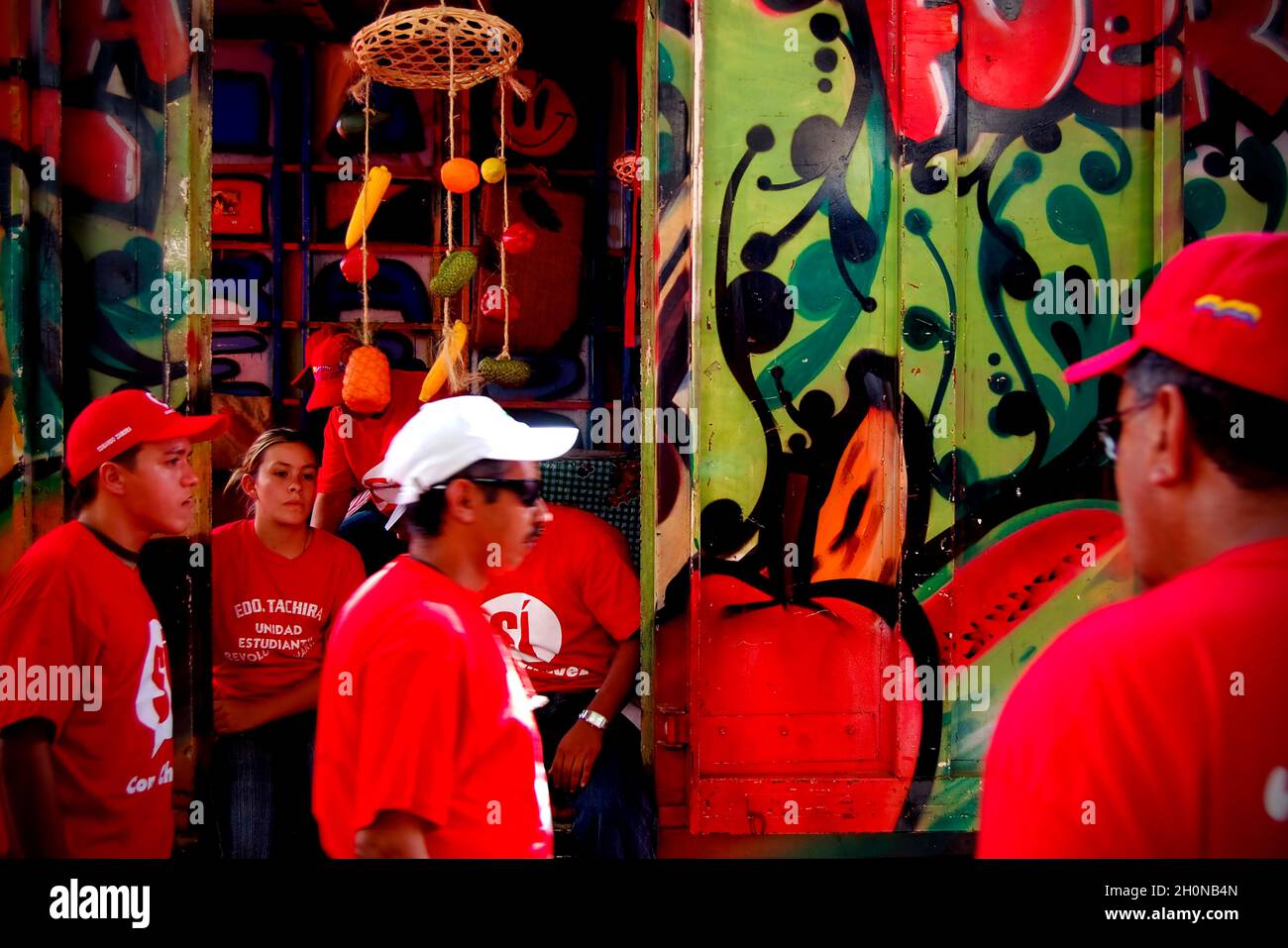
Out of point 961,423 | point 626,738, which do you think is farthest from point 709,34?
point 626,738

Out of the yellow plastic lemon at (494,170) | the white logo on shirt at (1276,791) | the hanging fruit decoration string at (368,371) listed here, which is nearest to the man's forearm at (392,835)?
the white logo on shirt at (1276,791)

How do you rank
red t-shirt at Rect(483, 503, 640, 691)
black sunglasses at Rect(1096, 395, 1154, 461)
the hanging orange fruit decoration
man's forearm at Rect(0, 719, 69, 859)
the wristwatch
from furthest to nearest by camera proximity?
the hanging orange fruit decoration < red t-shirt at Rect(483, 503, 640, 691) < the wristwatch < man's forearm at Rect(0, 719, 69, 859) < black sunglasses at Rect(1096, 395, 1154, 461)

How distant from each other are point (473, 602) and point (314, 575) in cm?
189

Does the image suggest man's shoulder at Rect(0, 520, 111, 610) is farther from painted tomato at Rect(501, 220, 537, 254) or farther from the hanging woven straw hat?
painted tomato at Rect(501, 220, 537, 254)

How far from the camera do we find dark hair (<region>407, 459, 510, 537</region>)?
236cm

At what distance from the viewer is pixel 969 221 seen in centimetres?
367

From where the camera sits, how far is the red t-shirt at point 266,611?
376cm

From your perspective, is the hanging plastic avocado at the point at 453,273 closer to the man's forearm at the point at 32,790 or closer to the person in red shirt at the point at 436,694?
the person in red shirt at the point at 436,694

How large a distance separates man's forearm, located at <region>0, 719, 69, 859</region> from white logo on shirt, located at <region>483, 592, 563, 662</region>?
5.70ft

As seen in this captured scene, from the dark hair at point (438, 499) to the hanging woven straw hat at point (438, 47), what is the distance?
2566 mm

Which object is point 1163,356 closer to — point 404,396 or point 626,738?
point 626,738

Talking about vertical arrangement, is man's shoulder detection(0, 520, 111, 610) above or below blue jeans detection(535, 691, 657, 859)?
above

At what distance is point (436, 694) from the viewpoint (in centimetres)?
202

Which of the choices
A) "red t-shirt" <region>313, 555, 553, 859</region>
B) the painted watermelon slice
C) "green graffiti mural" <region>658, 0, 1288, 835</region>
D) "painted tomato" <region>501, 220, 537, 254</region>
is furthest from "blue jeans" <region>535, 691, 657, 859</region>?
"painted tomato" <region>501, 220, 537, 254</region>
